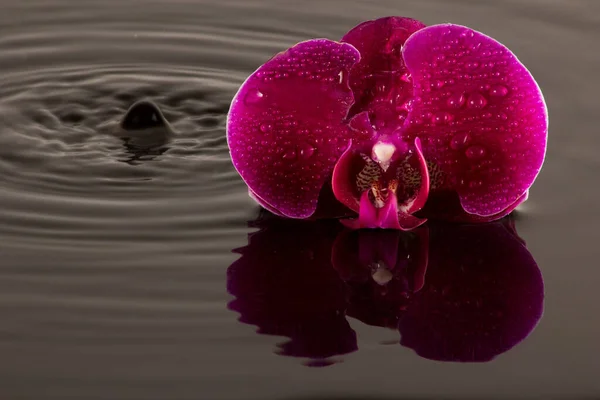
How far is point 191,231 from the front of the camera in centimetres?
93

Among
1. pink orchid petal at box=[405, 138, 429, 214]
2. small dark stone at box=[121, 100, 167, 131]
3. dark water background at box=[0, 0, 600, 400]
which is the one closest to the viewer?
dark water background at box=[0, 0, 600, 400]

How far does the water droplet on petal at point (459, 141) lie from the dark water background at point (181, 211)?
10 centimetres

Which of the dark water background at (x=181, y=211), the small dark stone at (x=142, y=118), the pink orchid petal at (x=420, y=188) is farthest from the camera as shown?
the small dark stone at (x=142, y=118)

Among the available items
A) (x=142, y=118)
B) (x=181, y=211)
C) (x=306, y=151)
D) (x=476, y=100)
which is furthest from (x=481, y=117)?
(x=142, y=118)

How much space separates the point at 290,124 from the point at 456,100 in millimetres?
139

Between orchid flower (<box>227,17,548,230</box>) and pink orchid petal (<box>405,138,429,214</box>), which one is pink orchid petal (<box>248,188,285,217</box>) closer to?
orchid flower (<box>227,17,548,230</box>)

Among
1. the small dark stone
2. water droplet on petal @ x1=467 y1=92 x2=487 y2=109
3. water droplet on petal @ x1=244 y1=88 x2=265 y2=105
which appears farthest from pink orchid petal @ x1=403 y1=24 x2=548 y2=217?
the small dark stone

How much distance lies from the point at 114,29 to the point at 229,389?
79 centimetres

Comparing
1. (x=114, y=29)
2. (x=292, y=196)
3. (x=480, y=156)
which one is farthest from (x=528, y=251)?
(x=114, y=29)

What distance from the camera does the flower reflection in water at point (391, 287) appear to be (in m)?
0.80

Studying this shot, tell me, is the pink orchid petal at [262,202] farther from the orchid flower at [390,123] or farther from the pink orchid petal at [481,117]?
the pink orchid petal at [481,117]

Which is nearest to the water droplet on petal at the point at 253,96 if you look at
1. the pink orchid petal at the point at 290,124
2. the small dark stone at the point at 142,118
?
the pink orchid petal at the point at 290,124

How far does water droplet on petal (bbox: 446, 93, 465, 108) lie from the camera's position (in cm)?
92

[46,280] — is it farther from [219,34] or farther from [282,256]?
[219,34]
